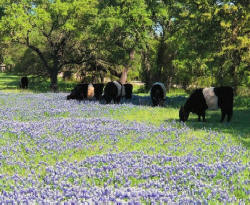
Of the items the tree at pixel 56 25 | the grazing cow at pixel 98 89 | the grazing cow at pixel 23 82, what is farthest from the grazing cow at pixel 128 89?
the grazing cow at pixel 23 82

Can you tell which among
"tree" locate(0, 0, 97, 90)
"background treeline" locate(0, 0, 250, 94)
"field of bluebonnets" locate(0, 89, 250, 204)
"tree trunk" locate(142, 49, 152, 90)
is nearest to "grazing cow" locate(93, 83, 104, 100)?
"background treeline" locate(0, 0, 250, 94)

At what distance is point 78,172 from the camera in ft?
22.8

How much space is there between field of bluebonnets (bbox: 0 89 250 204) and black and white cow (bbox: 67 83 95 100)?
11.4 meters

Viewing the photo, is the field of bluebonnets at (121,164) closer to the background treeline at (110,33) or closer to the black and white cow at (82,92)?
the black and white cow at (82,92)

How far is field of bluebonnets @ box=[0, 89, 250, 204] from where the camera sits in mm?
5695

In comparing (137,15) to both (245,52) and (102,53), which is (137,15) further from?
(245,52)

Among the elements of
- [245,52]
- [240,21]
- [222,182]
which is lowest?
[222,182]

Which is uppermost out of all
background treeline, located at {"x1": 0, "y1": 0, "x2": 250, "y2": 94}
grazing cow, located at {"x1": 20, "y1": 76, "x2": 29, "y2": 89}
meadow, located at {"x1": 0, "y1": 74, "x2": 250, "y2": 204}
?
background treeline, located at {"x1": 0, "y1": 0, "x2": 250, "y2": 94}

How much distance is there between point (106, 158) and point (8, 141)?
3551mm

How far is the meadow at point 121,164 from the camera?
18.7 feet

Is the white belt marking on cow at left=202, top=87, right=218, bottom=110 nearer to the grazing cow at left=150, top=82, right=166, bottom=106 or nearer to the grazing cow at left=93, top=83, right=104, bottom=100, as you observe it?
the grazing cow at left=150, top=82, right=166, bottom=106

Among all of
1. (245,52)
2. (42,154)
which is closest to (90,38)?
(245,52)

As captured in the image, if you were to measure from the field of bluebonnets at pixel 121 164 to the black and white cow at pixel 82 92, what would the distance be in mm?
11359

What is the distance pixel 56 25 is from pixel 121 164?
1128 inches
